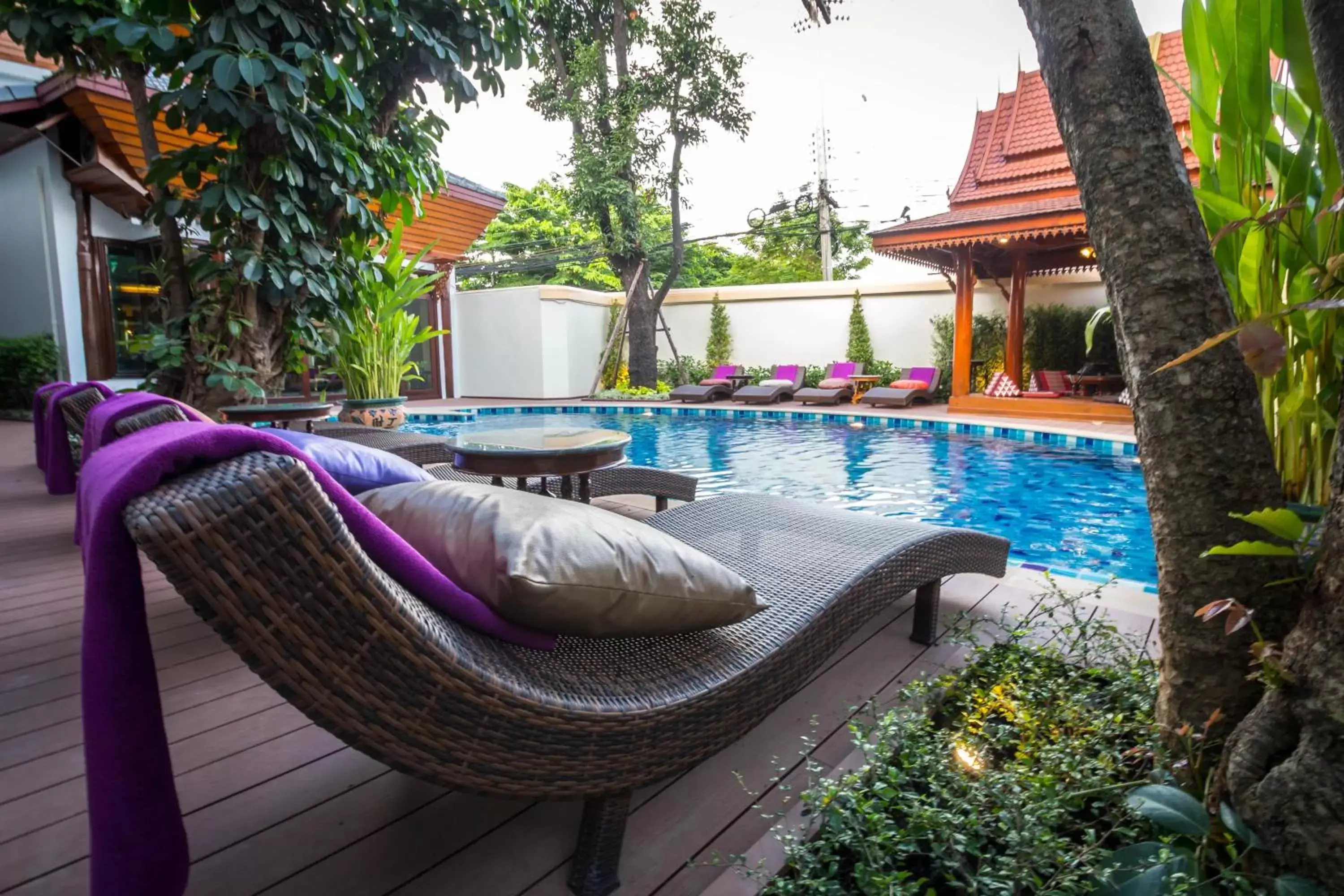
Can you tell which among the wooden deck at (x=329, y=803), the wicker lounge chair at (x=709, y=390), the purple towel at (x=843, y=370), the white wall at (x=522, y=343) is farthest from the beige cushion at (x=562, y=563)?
the white wall at (x=522, y=343)

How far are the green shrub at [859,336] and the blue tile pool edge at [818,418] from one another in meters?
3.27

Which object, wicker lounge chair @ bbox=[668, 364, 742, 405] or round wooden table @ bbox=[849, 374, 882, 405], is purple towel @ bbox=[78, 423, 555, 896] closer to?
wicker lounge chair @ bbox=[668, 364, 742, 405]

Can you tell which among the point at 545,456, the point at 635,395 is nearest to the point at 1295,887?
the point at 545,456

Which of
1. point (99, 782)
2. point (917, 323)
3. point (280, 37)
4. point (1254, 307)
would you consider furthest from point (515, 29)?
point (917, 323)

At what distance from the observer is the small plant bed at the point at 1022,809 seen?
0.84 metres

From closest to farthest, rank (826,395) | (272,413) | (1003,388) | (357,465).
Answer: (357,465) < (272,413) < (1003,388) < (826,395)

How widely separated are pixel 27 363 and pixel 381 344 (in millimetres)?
5207

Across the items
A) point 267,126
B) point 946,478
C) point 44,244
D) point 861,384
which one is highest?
point 44,244

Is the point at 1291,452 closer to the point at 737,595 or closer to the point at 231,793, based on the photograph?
the point at 737,595

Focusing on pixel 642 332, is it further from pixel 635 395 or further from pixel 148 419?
pixel 148 419

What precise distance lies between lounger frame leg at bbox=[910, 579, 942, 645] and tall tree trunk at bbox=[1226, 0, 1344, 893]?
1.05 metres

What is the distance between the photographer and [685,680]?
1.13 metres

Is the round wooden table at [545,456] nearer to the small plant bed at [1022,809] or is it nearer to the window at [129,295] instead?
the small plant bed at [1022,809]

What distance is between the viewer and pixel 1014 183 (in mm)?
10320
